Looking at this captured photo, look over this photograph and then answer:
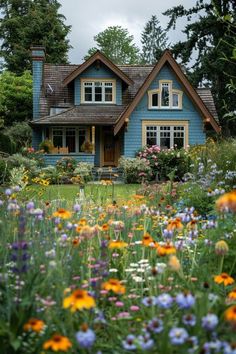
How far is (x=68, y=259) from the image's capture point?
9.27 ft

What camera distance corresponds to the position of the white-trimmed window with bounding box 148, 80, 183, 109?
2467 cm

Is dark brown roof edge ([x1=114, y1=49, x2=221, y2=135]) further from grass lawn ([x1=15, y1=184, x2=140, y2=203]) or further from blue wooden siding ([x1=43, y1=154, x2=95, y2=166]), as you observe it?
grass lawn ([x1=15, y1=184, x2=140, y2=203])

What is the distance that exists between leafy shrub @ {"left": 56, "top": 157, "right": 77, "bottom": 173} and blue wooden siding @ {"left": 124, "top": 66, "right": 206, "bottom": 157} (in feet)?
10.0

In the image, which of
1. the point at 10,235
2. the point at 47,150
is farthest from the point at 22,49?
the point at 10,235

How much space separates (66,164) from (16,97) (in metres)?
15.6

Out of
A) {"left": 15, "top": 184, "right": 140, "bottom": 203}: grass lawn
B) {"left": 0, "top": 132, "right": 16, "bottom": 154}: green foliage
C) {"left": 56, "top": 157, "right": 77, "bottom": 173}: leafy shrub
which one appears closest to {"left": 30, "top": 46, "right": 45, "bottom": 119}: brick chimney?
{"left": 0, "top": 132, "right": 16, "bottom": 154}: green foliage

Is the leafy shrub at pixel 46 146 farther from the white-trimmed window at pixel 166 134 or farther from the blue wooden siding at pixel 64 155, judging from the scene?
the white-trimmed window at pixel 166 134

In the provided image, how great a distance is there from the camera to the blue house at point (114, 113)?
951 inches

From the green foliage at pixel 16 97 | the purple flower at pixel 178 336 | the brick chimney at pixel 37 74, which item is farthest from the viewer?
the green foliage at pixel 16 97

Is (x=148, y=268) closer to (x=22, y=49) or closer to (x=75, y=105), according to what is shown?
(x=75, y=105)

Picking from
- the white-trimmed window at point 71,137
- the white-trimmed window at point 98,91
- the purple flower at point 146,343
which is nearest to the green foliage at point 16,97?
the white-trimmed window at point 71,137

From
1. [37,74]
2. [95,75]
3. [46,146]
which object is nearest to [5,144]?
[37,74]

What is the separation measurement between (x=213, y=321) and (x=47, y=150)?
2309cm

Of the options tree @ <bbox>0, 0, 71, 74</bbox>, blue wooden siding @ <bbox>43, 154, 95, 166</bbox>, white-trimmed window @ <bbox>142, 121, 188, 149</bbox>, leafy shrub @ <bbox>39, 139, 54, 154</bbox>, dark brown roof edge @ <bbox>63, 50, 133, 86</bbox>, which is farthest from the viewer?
tree @ <bbox>0, 0, 71, 74</bbox>
